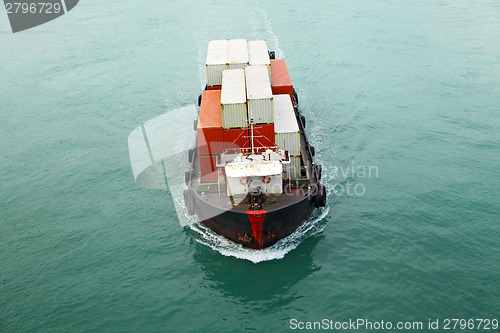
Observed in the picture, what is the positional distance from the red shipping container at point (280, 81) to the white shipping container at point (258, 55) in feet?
6.33

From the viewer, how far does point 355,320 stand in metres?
26.2

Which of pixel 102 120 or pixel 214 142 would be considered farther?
pixel 102 120

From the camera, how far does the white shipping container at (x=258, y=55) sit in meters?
41.8

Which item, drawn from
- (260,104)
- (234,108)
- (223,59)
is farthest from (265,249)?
(223,59)

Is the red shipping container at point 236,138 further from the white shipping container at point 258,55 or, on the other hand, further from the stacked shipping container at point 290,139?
the white shipping container at point 258,55

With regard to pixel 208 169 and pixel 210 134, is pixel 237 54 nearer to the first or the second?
pixel 210 134

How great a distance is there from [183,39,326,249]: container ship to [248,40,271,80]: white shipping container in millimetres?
4278

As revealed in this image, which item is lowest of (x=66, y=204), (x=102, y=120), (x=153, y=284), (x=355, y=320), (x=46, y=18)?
(x=355, y=320)

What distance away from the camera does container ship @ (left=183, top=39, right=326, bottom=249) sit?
3075 cm

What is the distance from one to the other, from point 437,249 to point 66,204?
30.8m

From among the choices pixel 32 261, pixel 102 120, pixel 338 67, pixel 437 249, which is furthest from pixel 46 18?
pixel 437 249

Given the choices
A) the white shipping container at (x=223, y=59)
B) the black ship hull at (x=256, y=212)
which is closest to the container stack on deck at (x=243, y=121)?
the black ship hull at (x=256, y=212)

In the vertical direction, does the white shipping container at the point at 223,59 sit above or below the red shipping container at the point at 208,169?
above

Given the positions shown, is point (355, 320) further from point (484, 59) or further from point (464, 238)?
point (484, 59)
